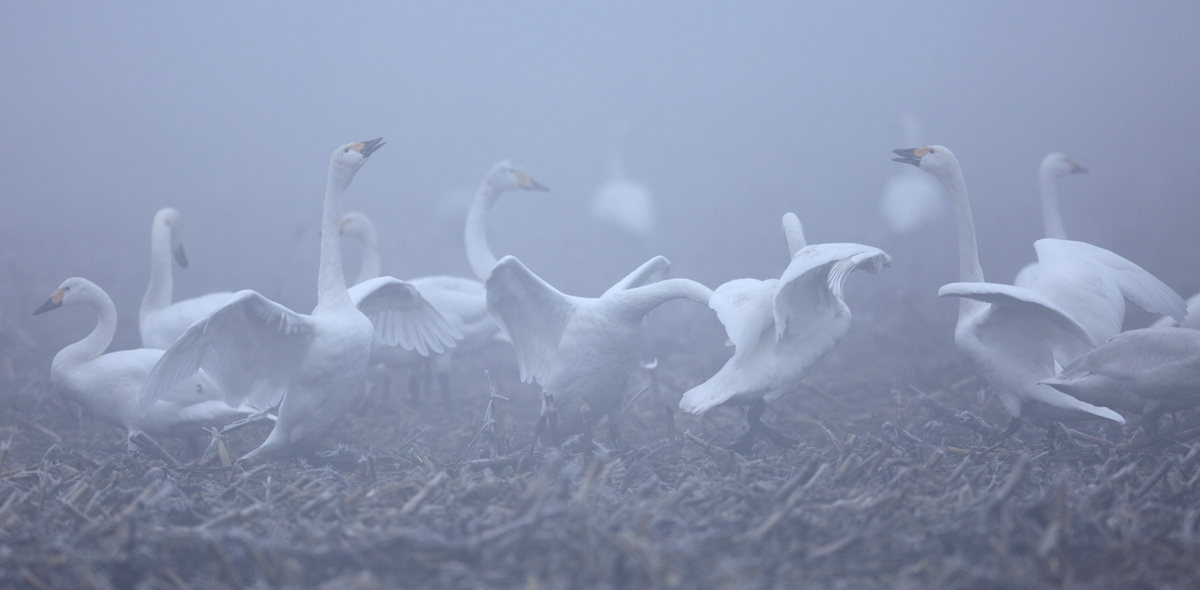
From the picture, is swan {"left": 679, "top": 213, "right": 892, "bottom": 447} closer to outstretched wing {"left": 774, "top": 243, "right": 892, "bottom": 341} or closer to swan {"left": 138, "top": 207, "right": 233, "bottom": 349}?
outstretched wing {"left": 774, "top": 243, "right": 892, "bottom": 341}

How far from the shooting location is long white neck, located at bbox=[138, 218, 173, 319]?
26.3 ft

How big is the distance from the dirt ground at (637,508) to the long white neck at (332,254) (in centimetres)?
107

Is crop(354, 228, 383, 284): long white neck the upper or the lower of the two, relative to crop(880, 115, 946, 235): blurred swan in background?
upper

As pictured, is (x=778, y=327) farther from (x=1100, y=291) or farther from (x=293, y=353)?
(x=293, y=353)

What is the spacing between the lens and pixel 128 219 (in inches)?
727

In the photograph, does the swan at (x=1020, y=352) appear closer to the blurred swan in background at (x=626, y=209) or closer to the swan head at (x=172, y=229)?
the swan head at (x=172, y=229)

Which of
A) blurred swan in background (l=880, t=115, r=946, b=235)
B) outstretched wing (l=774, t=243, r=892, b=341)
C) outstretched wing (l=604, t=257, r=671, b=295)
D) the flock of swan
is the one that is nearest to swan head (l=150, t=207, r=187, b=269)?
the flock of swan

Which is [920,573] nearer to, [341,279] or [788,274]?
[788,274]

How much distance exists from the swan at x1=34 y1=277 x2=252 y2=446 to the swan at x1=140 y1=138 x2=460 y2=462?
54cm

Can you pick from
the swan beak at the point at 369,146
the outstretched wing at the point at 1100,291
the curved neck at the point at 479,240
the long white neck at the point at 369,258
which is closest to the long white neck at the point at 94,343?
the swan beak at the point at 369,146

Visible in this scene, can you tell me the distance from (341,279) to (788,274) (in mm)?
3127

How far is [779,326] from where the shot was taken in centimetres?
501

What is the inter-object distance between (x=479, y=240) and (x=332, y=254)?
344 centimetres

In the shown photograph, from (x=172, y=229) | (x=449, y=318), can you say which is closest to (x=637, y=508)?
(x=449, y=318)
